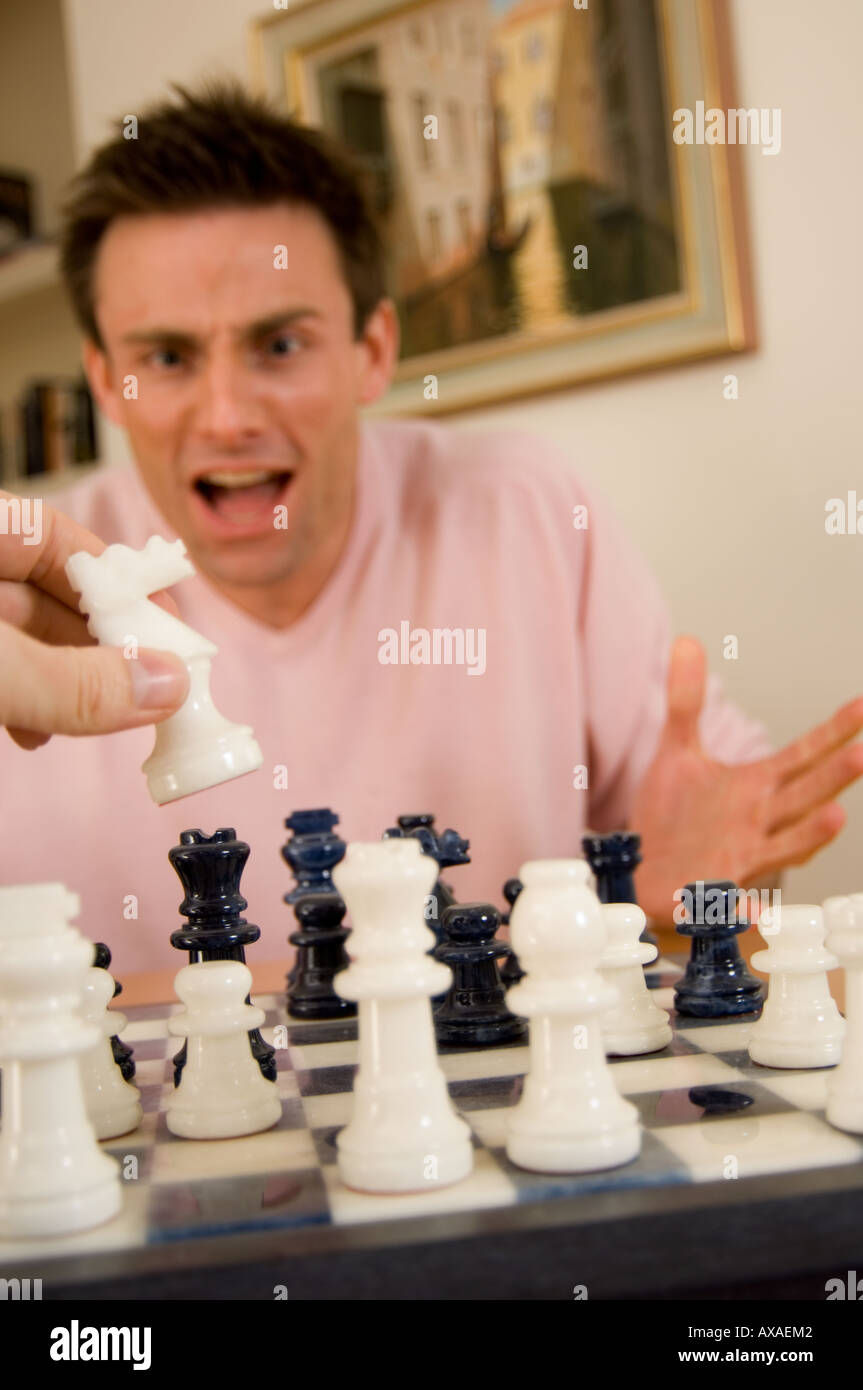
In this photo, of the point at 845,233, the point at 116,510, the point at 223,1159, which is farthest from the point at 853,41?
the point at 223,1159

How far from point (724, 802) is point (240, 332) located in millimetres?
1147

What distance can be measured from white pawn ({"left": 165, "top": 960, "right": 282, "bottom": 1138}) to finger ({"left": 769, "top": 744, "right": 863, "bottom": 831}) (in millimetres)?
1107

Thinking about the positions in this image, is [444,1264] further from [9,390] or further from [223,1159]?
[9,390]

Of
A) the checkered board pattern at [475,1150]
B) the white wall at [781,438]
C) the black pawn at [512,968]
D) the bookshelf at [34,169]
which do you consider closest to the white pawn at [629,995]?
the checkered board pattern at [475,1150]

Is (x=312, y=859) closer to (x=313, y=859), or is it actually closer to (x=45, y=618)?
(x=313, y=859)

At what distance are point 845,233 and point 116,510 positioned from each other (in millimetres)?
1537

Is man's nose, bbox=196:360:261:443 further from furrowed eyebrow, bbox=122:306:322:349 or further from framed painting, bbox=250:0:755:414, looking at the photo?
framed painting, bbox=250:0:755:414

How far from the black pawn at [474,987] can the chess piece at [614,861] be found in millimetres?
292

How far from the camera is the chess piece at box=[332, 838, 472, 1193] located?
81 centimetres

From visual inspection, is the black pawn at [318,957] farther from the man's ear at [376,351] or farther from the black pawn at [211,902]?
the man's ear at [376,351]

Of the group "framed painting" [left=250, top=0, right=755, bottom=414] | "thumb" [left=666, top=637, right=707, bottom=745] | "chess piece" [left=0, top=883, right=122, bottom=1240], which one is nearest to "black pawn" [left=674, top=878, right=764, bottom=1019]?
"chess piece" [left=0, top=883, right=122, bottom=1240]

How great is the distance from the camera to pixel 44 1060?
2.58 ft

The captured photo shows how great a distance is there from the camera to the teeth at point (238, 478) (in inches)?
91.7

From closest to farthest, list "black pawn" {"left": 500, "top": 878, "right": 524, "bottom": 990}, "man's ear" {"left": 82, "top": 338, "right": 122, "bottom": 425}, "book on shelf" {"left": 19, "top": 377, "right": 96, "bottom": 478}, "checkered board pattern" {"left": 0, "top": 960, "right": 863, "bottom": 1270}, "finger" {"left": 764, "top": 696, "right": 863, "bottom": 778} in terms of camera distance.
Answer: "checkered board pattern" {"left": 0, "top": 960, "right": 863, "bottom": 1270} < "black pawn" {"left": 500, "top": 878, "right": 524, "bottom": 990} < "finger" {"left": 764, "top": 696, "right": 863, "bottom": 778} < "man's ear" {"left": 82, "top": 338, "right": 122, "bottom": 425} < "book on shelf" {"left": 19, "top": 377, "right": 96, "bottom": 478}
